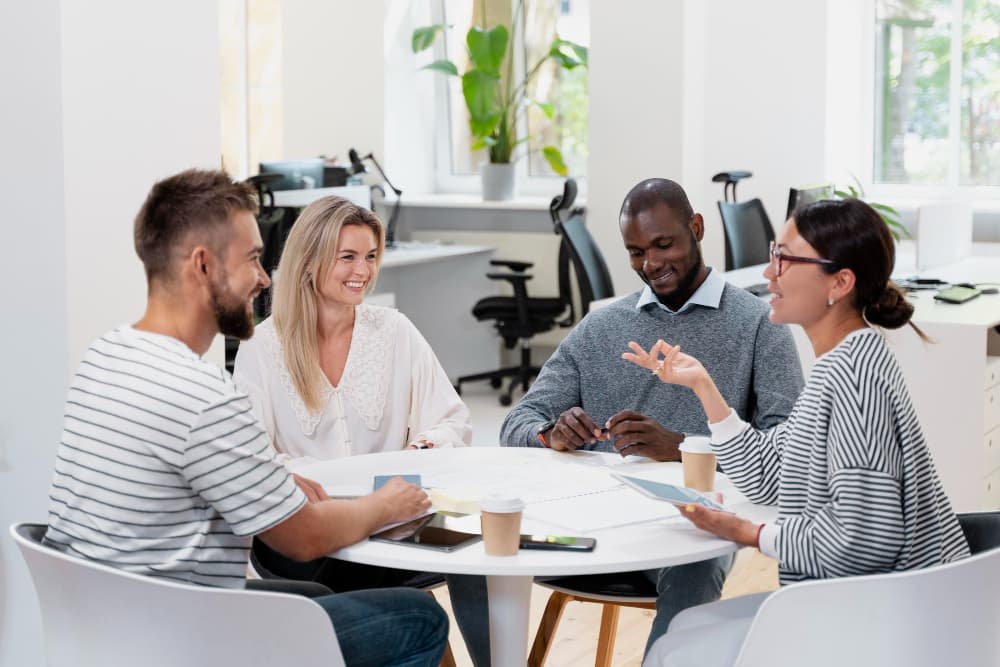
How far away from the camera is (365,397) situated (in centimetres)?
271

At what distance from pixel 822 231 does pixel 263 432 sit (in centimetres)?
88

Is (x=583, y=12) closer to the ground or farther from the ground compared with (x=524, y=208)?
farther from the ground

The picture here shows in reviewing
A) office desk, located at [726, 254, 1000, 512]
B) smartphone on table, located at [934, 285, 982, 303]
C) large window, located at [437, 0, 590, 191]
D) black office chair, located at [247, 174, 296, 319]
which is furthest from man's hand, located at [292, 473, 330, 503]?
large window, located at [437, 0, 590, 191]

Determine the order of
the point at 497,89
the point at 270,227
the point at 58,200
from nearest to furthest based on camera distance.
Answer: the point at 58,200 < the point at 270,227 < the point at 497,89

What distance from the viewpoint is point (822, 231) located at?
1.95 meters

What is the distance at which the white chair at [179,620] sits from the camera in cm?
165

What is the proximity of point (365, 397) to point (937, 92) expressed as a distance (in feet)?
17.7

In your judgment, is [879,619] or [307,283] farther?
[307,283]

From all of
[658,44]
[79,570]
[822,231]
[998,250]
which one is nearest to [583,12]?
[658,44]

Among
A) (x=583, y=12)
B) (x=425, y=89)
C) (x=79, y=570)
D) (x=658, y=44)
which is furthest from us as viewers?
(x=425, y=89)

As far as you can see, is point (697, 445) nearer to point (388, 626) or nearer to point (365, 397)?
point (388, 626)

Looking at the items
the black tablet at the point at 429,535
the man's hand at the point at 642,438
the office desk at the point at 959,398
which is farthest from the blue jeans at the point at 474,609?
the office desk at the point at 959,398

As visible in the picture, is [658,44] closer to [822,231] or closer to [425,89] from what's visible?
[425,89]

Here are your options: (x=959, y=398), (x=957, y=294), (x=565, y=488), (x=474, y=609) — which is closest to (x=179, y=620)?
(x=565, y=488)
